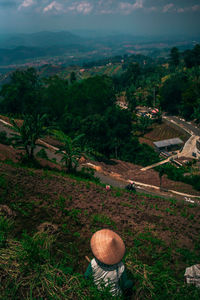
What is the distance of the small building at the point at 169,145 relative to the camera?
132ft

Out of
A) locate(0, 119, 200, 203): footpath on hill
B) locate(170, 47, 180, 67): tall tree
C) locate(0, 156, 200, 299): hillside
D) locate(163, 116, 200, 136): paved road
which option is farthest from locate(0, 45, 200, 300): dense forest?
locate(170, 47, 180, 67): tall tree

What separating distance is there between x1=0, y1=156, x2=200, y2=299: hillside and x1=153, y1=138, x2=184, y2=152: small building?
2736 cm

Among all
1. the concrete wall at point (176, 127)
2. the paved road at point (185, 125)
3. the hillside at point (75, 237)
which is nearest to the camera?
the hillside at point (75, 237)

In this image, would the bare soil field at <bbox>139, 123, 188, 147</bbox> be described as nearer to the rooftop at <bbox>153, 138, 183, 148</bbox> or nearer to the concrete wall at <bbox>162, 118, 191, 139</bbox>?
the concrete wall at <bbox>162, 118, 191, 139</bbox>

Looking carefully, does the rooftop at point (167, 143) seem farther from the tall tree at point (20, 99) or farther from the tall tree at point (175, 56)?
the tall tree at point (175, 56)

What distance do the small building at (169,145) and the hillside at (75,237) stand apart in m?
27.4

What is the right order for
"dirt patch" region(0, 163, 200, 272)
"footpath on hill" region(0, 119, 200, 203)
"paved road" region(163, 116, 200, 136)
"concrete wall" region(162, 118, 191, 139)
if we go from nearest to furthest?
"dirt patch" region(0, 163, 200, 272) → "footpath on hill" region(0, 119, 200, 203) → "concrete wall" region(162, 118, 191, 139) → "paved road" region(163, 116, 200, 136)

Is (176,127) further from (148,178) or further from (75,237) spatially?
(75,237)

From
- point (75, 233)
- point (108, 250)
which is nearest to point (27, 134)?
point (75, 233)

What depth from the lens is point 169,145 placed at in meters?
40.8

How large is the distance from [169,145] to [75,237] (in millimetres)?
36696

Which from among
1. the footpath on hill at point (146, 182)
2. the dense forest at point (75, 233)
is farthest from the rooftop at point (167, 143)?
the dense forest at point (75, 233)

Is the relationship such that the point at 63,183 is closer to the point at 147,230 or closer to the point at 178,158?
the point at 147,230

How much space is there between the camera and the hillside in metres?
4.20
